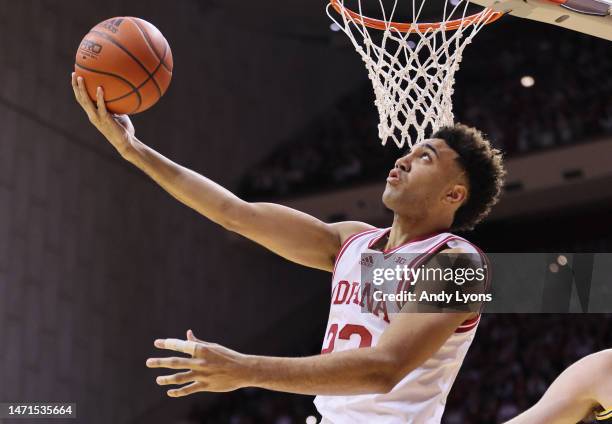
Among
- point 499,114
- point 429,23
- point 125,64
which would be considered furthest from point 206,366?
point 499,114

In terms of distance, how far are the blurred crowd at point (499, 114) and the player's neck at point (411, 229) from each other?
24.2 ft

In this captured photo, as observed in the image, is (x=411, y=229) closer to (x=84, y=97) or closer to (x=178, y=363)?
(x=178, y=363)

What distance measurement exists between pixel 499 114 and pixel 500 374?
337cm

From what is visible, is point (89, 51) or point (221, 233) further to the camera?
point (221, 233)

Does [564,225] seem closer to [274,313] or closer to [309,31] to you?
[274,313]

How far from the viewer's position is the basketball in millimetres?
2898

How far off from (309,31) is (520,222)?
4.55 metres

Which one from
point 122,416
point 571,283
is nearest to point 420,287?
point 571,283

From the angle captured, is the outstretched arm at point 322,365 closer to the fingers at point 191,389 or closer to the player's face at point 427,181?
the fingers at point 191,389

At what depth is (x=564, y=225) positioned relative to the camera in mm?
10852

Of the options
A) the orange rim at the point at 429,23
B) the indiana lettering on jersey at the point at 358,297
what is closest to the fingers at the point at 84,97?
the indiana lettering on jersey at the point at 358,297

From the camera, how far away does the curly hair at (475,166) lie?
2639 millimetres

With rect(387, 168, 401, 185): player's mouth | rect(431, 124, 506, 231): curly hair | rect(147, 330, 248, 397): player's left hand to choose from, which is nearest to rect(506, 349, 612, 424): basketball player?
rect(431, 124, 506, 231): curly hair

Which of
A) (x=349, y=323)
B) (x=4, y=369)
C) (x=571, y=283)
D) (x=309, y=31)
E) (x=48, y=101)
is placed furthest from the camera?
(x=309, y=31)
